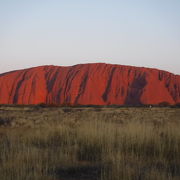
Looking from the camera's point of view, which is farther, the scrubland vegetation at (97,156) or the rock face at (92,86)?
the rock face at (92,86)

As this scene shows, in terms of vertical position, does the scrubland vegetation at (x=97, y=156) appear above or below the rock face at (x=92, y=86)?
above

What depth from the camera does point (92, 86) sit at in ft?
203

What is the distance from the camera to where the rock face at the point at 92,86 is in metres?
58.8

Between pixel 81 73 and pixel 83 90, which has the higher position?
pixel 81 73

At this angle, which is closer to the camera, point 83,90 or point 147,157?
point 147,157

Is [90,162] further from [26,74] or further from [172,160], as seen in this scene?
[26,74]

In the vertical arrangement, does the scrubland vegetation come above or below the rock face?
above

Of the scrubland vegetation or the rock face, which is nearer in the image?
the scrubland vegetation

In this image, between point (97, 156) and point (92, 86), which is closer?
point (97, 156)

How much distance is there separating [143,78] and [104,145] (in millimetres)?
58138

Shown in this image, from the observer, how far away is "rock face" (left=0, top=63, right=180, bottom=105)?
58.8 meters

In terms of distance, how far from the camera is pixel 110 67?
68.8 metres

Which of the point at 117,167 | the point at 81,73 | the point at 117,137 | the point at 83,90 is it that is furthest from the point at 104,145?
the point at 81,73

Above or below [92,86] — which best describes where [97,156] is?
above
